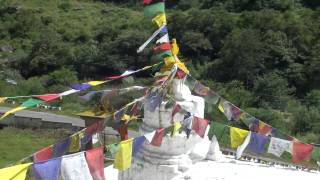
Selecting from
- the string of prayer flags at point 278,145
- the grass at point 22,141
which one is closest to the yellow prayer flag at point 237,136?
the string of prayer flags at point 278,145

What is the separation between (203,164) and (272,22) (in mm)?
29092

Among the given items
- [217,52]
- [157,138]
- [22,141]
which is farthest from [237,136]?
[217,52]

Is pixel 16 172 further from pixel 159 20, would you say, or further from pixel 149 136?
pixel 159 20

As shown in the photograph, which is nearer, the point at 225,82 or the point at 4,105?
the point at 4,105

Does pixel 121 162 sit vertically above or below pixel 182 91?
below

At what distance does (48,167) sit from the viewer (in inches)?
360

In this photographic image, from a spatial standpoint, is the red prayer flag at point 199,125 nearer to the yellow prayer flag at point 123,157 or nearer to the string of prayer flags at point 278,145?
the string of prayer flags at point 278,145

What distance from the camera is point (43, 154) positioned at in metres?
10.4

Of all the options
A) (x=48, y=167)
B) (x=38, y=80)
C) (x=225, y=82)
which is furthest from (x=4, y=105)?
(x=48, y=167)

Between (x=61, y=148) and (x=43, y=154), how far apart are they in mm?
550

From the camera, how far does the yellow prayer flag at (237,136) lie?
12.5 m

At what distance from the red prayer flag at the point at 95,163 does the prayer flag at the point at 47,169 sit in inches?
21.2

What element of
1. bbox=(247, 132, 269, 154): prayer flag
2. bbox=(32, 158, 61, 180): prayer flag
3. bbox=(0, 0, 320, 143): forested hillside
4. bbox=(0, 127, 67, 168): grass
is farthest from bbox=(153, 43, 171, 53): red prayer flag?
bbox=(0, 0, 320, 143): forested hillside

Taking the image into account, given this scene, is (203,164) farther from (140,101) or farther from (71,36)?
(71,36)
